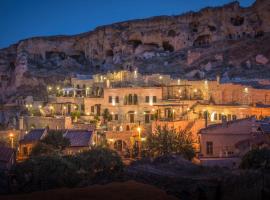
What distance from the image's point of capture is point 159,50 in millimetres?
57812

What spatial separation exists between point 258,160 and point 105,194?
7813 millimetres

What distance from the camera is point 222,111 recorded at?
3500cm

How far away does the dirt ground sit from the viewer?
14.1 metres

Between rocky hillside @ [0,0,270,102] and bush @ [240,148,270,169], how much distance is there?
23.8 metres

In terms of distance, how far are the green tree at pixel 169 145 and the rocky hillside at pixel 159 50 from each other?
16.1 meters

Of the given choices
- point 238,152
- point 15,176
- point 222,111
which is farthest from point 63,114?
point 15,176

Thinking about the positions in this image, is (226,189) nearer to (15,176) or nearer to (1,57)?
(15,176)

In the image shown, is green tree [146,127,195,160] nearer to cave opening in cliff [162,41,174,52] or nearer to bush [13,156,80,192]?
bush [13,156,80,192]

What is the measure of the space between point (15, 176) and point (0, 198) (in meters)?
4.16

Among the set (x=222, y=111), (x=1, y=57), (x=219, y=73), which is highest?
(x=1, y=57)

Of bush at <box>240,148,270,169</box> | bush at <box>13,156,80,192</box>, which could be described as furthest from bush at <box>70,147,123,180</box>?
bush at <box>240,148,270,169</box>

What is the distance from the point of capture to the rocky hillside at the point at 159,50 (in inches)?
1904

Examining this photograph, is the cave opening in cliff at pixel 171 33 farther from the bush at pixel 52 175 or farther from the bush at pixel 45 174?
the bush at pixel 45 174

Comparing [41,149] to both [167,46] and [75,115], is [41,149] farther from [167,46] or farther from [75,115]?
[167,46]
